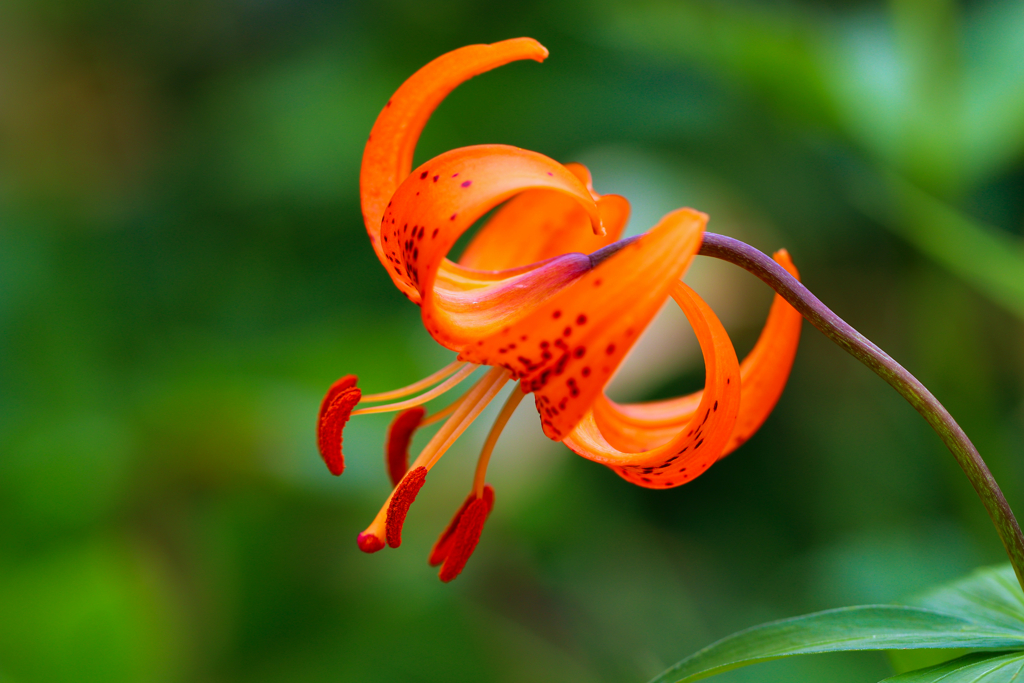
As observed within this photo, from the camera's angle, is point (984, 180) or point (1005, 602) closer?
point (1005, 602)

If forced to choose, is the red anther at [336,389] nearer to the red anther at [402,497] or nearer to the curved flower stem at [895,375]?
the red anther at [402,497]

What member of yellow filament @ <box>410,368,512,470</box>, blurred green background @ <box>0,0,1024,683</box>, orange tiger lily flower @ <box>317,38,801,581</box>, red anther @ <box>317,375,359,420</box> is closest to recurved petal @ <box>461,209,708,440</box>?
orange tiger lily flower @ <box>317,38,801,581</box>

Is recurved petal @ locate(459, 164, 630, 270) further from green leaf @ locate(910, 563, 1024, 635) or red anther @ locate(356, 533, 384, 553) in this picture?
green leaf @ locate(910, 563, 1024, 635)

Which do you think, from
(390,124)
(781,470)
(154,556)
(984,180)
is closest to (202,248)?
(154,556)

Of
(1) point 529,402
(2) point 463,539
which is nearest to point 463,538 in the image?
(2) point 463,539

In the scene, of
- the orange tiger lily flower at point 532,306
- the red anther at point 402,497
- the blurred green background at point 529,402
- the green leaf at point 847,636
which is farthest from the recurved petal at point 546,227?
the blurred green background at point 529,402

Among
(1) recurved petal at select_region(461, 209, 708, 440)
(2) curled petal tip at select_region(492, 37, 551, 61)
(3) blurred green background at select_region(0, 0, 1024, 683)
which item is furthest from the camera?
(3) blurred green background at select_region(0, 0, 1024, 683)

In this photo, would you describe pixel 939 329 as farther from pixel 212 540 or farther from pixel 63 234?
pixel 63 234
